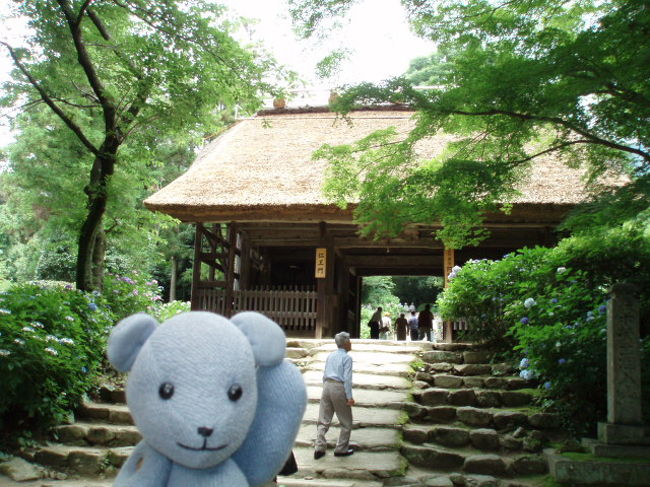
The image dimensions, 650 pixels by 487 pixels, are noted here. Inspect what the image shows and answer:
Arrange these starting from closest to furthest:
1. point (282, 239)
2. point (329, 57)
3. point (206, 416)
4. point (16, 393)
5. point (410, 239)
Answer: point (206, 416) → point (329, 57) → point (16, 393) → point (410, 239) → point (282, 239)

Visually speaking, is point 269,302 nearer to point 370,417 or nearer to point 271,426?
point 370,417

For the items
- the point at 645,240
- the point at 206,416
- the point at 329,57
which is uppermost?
the point at 329,57

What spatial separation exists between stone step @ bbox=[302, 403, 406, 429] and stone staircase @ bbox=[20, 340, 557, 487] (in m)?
0.01

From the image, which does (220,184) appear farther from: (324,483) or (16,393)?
(324,483)

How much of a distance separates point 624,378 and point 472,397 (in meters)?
2.27

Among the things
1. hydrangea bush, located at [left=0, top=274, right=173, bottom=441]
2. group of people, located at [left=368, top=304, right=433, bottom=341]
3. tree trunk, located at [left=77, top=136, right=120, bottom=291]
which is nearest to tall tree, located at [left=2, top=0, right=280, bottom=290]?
tree trunk, located at [left=77, top=136, right=120, bottom=291]

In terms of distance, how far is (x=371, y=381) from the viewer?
8.09 meters

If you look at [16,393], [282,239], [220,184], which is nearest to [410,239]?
[282,239]

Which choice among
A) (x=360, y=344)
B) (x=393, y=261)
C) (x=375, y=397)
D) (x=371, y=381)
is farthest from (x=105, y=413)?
(x=393, y=261)

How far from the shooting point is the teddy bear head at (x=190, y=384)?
1945 millimetres

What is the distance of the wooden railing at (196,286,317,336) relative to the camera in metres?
11.9

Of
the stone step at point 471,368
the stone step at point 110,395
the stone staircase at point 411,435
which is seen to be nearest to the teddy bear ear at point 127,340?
the stone staircase at point 411,435

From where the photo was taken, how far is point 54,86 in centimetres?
805

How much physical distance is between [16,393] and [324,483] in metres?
3.46
